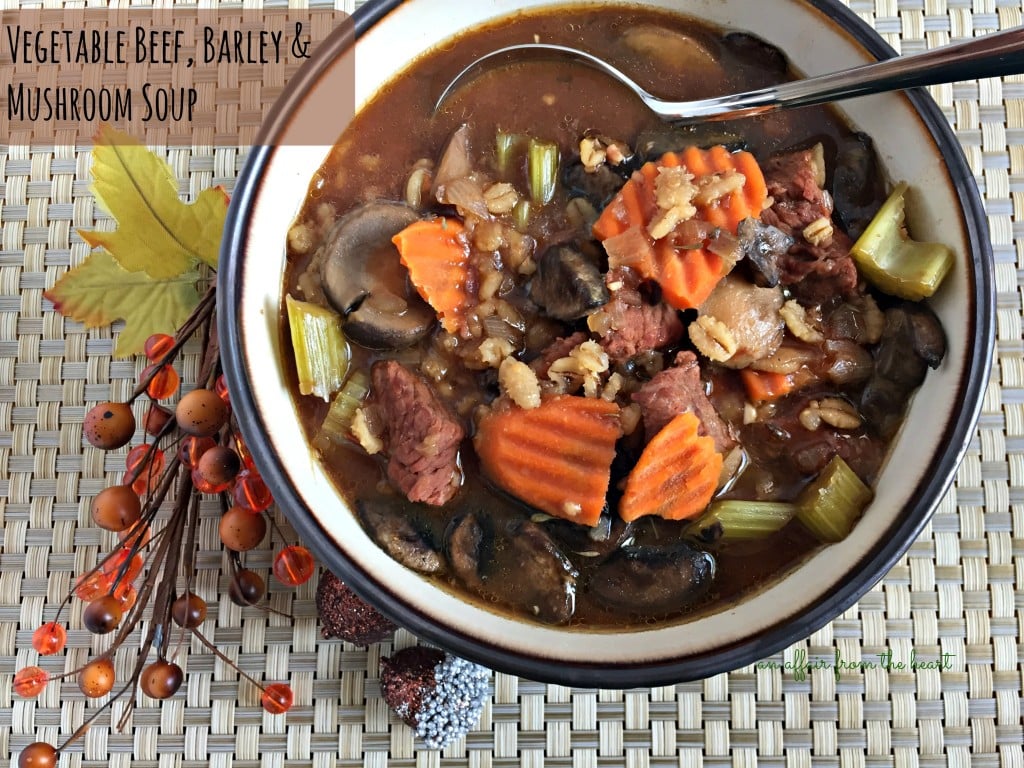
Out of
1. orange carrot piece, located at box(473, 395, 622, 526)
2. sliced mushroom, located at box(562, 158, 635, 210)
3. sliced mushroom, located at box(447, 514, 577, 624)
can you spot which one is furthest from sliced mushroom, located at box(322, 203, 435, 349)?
sliced mushroom, located at box(447, 514, 577, 624)

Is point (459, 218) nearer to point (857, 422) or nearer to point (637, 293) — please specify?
point (637, 293)

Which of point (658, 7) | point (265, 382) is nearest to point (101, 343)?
point (265, 382)

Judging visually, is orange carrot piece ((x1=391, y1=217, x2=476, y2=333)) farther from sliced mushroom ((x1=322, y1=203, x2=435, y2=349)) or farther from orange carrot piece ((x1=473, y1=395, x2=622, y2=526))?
orange carrot piece ((x1=473, y1=395, x2=622, y2=526))

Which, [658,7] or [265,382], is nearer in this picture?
[265,382]

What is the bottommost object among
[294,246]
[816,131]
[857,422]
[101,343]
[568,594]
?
[568,594]

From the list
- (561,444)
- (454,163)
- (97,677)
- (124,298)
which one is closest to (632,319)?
(561,444)

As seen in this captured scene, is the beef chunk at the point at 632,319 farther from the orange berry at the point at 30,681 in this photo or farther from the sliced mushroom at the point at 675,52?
the orange berry at the point at 30,681

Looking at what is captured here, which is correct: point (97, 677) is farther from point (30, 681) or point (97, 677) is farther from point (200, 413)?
point (200, 413)
